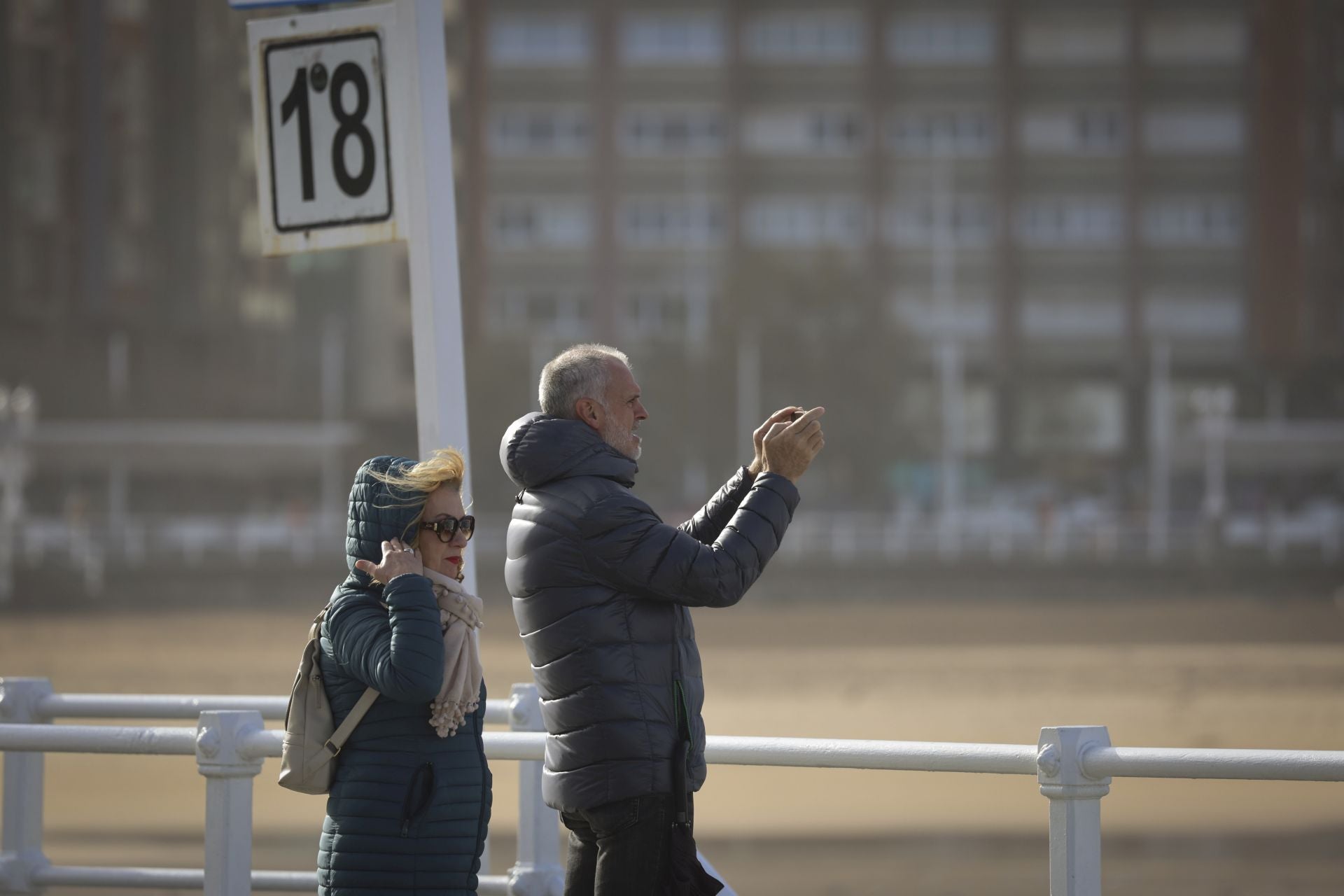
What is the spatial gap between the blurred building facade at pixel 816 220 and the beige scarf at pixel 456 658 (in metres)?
51.4

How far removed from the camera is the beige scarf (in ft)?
10.3

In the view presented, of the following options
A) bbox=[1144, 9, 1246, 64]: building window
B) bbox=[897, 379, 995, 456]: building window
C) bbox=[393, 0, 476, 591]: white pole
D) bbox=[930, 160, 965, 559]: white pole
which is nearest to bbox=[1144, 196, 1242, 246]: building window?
bbox=[1144, 9, 1246, 64]: building window

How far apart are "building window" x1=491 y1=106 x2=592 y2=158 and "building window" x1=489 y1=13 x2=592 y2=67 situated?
5.68 feet

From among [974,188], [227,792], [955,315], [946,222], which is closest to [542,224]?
[946,222]

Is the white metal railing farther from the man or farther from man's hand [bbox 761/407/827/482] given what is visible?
man's hand [bbox 761/407/827/482]

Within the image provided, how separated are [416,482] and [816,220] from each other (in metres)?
58.7

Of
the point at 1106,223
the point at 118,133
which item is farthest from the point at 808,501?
the point at 118,133

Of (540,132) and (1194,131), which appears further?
(540,132)

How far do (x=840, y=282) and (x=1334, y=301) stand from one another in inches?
721

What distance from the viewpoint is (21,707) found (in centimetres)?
441

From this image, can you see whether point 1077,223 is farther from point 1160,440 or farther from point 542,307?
point 542,307

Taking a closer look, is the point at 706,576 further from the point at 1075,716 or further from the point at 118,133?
the point at 118,133

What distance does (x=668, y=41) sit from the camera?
62.1 meters

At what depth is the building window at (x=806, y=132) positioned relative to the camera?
2399 inches
